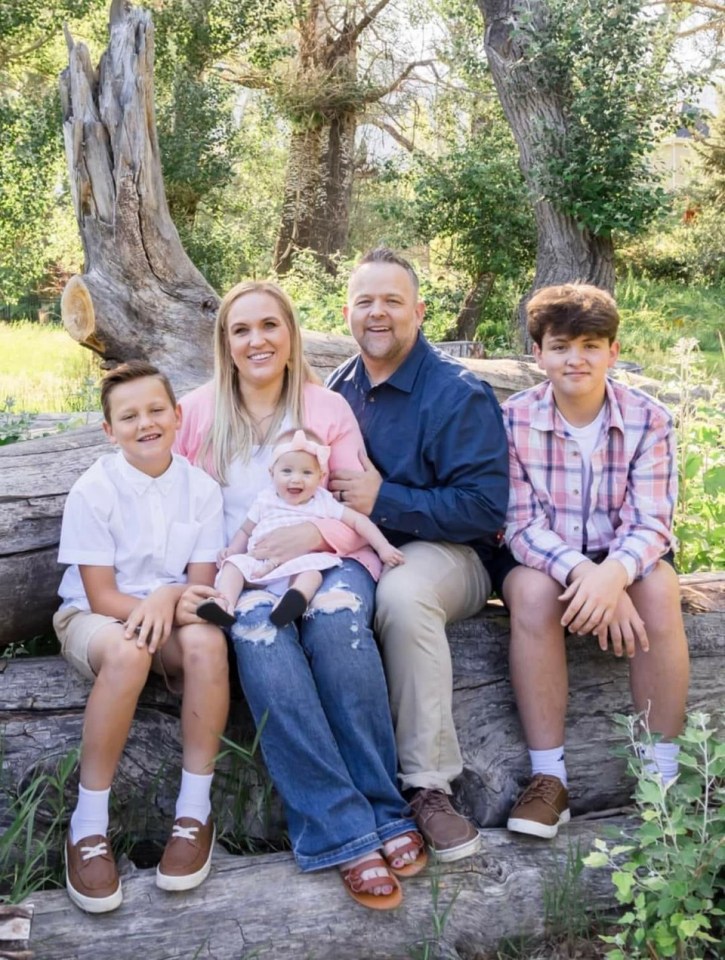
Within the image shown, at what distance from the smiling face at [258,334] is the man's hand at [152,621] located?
2.60 ft

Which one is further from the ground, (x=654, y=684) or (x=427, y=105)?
(x=427, y=105)

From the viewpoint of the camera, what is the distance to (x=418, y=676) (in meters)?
2.84

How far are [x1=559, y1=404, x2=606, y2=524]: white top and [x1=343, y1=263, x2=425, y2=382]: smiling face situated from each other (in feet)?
1.99

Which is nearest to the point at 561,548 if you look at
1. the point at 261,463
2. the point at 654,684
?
the point at 654,684

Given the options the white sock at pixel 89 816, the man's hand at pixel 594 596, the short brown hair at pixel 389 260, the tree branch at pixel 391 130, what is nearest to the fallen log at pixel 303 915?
the white sock at pixel 89 816

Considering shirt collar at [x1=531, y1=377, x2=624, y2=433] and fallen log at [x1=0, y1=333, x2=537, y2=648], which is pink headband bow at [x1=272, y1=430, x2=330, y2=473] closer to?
shirt collar at [x1=531, y1=377, x2=624, y2=433]

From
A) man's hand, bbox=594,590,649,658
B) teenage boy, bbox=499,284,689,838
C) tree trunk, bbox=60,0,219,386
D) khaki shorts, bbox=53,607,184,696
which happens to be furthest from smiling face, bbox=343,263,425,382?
tree trunk, bbox=60,0,219,386

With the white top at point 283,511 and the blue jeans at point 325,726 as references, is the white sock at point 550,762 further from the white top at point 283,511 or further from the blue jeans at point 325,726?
the white top at point 283,511

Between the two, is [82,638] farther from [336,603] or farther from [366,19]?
[366,19]

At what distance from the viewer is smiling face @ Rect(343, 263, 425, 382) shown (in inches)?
129

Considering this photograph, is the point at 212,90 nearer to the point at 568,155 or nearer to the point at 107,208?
the point at 568,155

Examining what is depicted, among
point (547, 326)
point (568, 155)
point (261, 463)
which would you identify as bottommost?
point (261, 463)

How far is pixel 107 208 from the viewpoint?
5906 millimetres

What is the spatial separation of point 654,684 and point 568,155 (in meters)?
8.24
